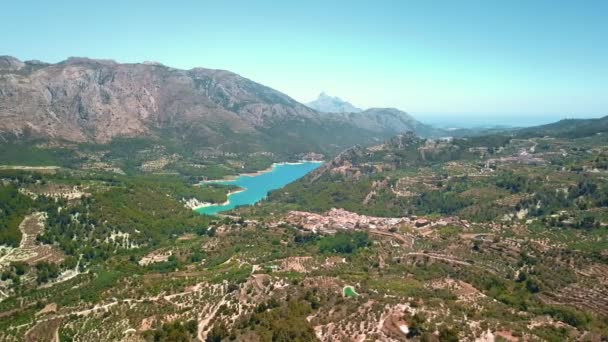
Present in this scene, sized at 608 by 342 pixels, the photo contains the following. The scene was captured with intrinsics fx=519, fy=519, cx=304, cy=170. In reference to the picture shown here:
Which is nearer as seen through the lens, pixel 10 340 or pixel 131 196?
pixel 10 340

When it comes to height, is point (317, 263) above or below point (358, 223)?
below

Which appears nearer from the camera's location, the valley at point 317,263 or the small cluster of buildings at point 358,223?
the valley at point 317,263


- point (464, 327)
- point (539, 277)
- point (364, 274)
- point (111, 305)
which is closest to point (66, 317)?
point (111, 305)

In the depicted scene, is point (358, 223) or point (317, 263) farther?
point (358, 223)

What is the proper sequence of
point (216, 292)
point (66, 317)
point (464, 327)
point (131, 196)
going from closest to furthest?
point (464, 327), point (66, 317), point (216, 292), point (131, 196)

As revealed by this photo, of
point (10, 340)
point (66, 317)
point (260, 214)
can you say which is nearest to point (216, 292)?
point (66, 317)

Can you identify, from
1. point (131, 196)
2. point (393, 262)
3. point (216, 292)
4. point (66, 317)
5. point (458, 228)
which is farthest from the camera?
point (131, 196)

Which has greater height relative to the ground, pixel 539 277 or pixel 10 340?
pixel 539 277

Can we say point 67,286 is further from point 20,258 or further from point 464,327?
point 464,327

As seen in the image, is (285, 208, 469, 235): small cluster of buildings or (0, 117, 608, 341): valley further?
(285, 208, 469, 235): small cluster of buildings

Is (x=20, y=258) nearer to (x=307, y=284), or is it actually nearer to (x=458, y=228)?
(x=307, y=284)
